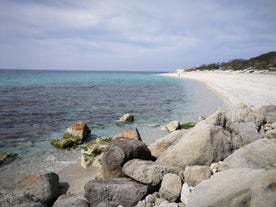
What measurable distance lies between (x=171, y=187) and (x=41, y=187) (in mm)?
3729

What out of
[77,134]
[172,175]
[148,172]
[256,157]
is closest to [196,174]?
[172,175]

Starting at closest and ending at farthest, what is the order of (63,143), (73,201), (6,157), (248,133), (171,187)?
1. (171,187)
2. (73,201)
3. (248,133)
4. (6,157)
5. (63,143)

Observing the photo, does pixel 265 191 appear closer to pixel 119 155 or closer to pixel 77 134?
pixel 119 155

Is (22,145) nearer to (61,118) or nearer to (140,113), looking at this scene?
(61,118)

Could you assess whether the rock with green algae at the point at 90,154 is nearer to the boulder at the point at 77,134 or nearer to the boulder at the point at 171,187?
the boulder at the point at 77,134

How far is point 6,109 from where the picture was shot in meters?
22.2

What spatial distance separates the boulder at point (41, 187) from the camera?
6.80 metres

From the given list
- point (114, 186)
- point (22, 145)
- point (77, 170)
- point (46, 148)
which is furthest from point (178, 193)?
point (22, 145)

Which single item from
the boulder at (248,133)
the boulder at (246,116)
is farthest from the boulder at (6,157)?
the boulder at (246,116)

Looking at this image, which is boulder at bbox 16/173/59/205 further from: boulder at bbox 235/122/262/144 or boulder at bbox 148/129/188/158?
boulder at bbox 235/122/262/144

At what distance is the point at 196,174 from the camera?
6230mm

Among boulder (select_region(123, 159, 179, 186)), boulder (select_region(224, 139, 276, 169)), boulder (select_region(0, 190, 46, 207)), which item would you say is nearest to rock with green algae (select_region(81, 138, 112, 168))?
boulder (select_region(0, 190, 46, 207))

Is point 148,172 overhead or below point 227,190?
below

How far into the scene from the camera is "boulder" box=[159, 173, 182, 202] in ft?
19.1
